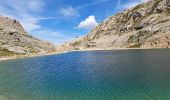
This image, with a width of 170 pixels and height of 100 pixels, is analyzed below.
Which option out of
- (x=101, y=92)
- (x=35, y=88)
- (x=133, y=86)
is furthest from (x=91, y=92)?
(x=35, y=88)

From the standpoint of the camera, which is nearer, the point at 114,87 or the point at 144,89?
the point at 144,89

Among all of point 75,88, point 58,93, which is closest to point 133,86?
point 75,88

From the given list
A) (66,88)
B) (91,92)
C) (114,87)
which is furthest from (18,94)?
(114,87)

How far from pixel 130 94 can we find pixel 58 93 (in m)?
14.9

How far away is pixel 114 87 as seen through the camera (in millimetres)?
52531

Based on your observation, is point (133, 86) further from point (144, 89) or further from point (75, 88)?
point (75, 88)

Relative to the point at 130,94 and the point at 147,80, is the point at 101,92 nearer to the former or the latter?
the point at 130,94

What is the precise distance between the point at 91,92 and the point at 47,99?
9.25m

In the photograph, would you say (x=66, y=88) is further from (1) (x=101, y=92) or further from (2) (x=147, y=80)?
(2) (x=147, y=80)

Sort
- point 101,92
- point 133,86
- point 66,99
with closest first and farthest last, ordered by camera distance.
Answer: point 66,99, point 101,92, point 133,86

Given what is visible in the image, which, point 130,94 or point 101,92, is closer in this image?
point 130,94

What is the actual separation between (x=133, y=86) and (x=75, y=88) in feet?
42.6

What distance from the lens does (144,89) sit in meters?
48.6

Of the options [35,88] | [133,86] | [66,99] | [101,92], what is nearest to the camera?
[66,99]
